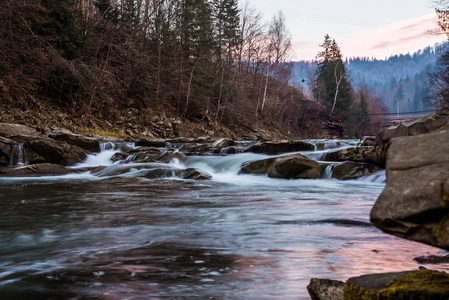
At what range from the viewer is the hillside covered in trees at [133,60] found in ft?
62.0

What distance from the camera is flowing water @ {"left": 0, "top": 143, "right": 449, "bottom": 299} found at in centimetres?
260

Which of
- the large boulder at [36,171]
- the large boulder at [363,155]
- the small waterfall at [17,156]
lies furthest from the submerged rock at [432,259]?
the small waterfall at [17,156]

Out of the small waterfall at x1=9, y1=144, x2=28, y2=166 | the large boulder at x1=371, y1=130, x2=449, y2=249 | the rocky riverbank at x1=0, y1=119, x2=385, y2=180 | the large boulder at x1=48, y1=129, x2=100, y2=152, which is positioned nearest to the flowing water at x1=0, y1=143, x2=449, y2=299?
the large boulder at x1=371, y1=130, x2=449, y2=249

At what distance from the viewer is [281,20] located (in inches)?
1704

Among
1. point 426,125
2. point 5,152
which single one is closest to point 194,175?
point 426,125

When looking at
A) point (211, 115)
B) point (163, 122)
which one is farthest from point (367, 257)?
point (211, 115)

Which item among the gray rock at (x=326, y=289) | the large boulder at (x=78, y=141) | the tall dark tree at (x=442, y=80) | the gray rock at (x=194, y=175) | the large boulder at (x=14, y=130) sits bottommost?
the gray rock at (x=194, y=175)

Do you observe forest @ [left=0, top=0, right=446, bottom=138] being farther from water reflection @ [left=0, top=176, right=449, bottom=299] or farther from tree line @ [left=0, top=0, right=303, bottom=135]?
water reflection @ [left=0, top=176, right=449, bottom=299]

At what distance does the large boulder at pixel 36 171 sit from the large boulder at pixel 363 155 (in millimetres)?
9428

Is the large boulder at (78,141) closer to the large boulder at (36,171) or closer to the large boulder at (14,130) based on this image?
the large boulder at (14,130)

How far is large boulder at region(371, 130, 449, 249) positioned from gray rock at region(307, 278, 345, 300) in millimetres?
412

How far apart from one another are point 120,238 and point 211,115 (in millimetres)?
28815

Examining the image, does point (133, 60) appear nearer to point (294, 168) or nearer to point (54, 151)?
point (54, 151)

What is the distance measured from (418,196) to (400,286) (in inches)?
18.9
